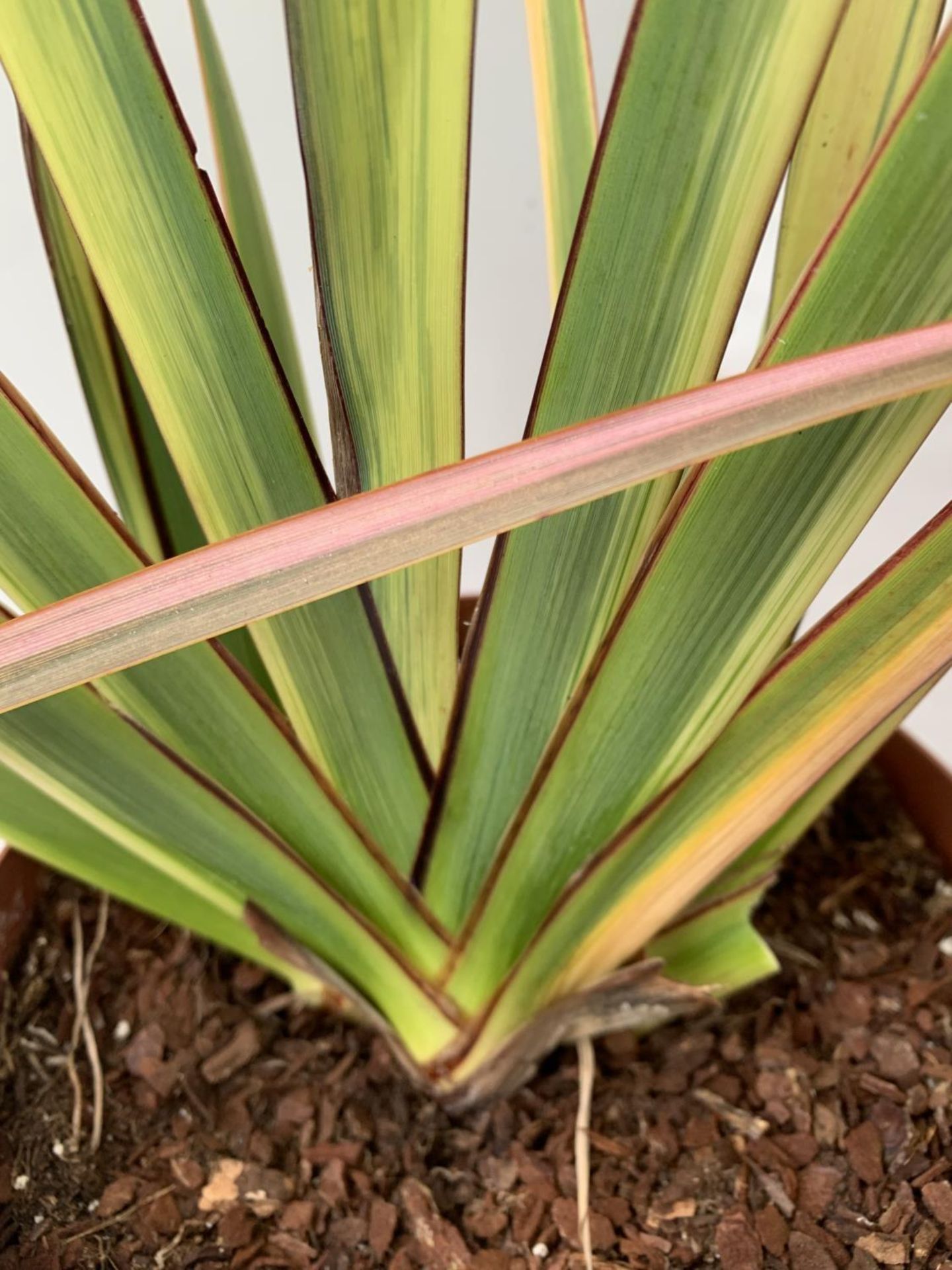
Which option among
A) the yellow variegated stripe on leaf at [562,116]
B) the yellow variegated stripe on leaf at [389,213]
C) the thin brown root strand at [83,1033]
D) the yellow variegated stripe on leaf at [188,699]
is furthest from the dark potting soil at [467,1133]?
the yellow variegated stripe on leaf at [562,116]

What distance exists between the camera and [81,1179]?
0.43 metres

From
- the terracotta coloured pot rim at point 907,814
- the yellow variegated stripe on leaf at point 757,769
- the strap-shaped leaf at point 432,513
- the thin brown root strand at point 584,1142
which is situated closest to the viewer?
the strap-shaped leaf at point 432,513

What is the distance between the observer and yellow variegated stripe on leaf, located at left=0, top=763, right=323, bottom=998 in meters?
0.37

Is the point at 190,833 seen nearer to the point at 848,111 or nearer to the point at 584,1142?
the point at 584,1142

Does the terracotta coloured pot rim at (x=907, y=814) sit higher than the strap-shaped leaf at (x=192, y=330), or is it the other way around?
the strap-shaped leaf at (x=192, y=330)

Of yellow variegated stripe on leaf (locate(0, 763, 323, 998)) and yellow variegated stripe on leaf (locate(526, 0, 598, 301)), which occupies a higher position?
yellow variegated stripe on leaf (locate(526, 0, 598, 301))

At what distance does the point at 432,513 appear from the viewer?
203mm

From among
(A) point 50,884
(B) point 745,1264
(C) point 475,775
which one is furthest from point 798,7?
(A) point 50,884

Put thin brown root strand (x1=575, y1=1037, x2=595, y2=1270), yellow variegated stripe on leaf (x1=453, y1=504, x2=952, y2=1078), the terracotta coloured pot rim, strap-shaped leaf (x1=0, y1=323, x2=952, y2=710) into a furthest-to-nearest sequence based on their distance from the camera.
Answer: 1. the terracotta coloured pot rim
2. thin brown root strand (x1=575, y1=1037, x2=595, y2=1270)
3. yellow variegated stripe on leaf (x1=453, y1=504, x2=952, y2=1078)
4. strap-shaped leaf (x1=0, y1=323, x2=952, y2=710)

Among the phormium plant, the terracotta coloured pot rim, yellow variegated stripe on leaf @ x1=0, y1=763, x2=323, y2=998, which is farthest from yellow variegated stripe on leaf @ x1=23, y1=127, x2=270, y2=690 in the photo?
the terracotta coloured pot rim

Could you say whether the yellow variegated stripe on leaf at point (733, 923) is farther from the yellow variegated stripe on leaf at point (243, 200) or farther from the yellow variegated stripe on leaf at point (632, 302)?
the yellow variegated stripe on leaf at point (243, 200)

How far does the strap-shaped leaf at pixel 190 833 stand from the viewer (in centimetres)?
31

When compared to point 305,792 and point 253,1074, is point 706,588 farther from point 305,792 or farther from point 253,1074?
point 253,1074

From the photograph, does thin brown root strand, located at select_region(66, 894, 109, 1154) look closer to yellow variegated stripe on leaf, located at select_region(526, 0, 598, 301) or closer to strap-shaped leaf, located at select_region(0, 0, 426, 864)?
strap-shaped leaf, located at select_region(0, 0, 426, 864)
